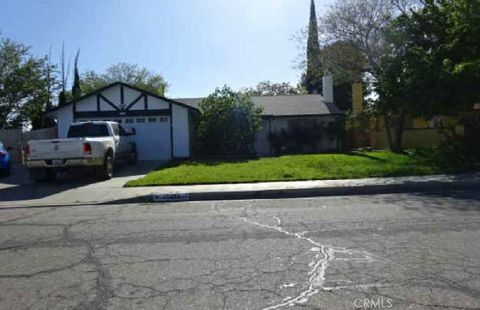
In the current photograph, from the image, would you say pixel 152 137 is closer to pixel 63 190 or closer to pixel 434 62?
pixel 63 190

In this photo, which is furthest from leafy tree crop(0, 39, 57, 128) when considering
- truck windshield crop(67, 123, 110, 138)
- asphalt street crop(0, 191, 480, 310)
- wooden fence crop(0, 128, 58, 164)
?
asphalt street crop(0, 191, 480, 310)

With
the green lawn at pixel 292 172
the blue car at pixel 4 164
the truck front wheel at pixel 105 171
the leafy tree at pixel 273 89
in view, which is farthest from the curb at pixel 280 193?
the leafy tree at pixel 273 89

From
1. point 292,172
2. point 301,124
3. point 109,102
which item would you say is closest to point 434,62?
point 292,172

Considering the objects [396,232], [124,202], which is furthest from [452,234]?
[124,202]

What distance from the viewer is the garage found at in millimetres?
28828

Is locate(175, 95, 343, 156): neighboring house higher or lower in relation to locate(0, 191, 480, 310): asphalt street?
higher

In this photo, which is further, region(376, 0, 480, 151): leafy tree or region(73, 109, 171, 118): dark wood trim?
region(73, 109, 171, 118): dark wood trim

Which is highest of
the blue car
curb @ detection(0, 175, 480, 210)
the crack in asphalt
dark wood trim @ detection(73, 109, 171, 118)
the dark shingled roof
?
the dark shingled roof

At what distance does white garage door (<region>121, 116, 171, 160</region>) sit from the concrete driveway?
602 centimetres

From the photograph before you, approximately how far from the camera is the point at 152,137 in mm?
28891

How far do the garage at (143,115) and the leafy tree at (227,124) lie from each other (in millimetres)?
978

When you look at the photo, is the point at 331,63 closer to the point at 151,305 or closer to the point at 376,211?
the point at 376,211

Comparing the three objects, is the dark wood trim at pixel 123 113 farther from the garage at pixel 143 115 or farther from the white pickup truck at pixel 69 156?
the white pickup truck at pixel 69 156

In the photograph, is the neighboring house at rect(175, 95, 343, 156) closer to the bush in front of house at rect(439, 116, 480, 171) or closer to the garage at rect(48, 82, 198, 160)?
the garage at rect(48, 82, 198, 160)
